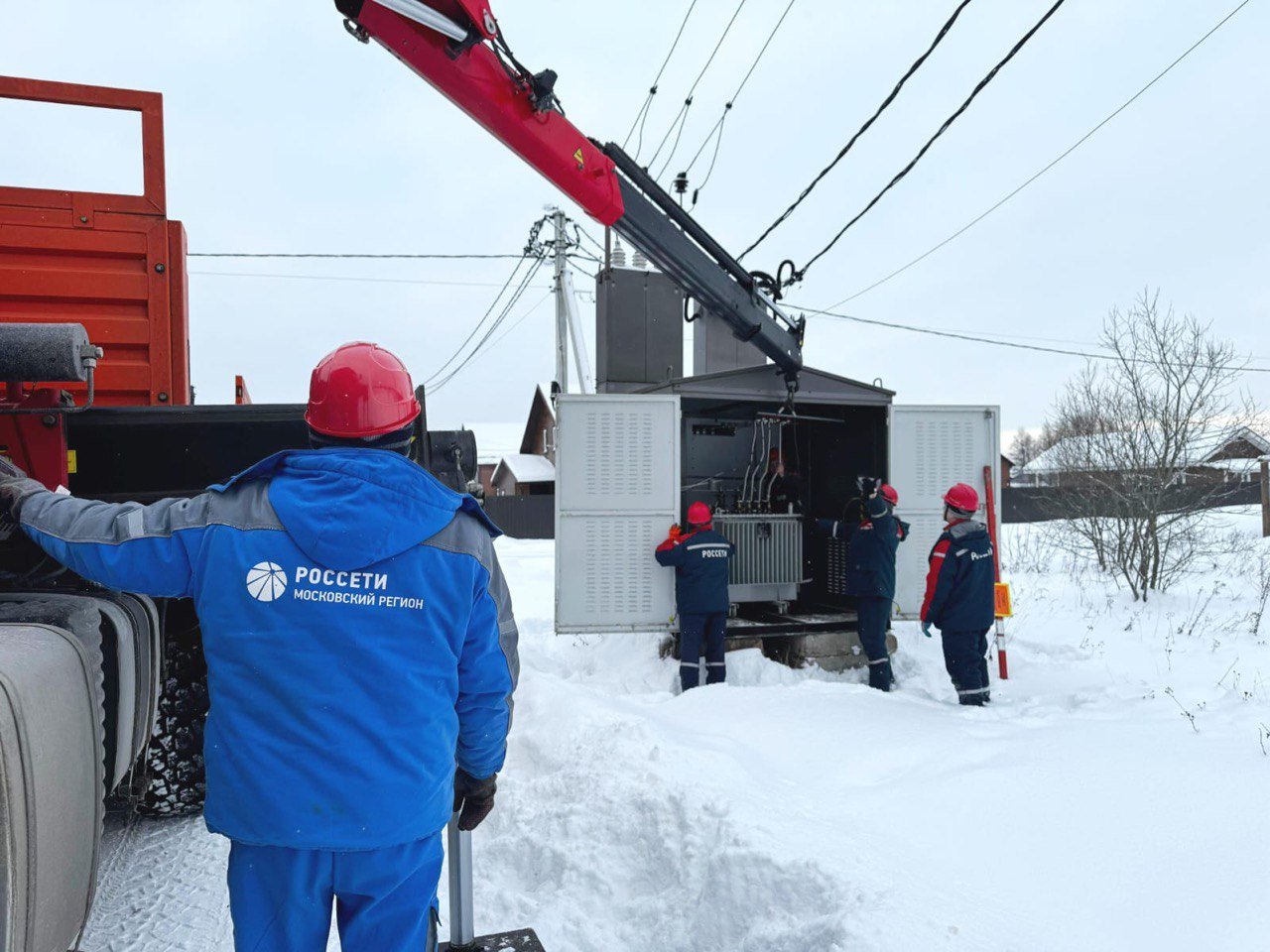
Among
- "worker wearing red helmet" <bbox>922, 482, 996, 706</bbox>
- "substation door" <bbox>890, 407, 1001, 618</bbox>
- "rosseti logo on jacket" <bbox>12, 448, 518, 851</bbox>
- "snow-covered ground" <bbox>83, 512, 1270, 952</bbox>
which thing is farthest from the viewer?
"substation door" <bbox>890, 407, 1001, 618</bbox>

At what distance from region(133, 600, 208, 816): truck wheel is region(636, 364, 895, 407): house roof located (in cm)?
476

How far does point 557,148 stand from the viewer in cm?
596

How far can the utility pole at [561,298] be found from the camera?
17.9 metres

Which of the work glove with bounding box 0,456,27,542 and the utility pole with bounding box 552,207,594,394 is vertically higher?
the utility pole with bounding box 552,207,594,394

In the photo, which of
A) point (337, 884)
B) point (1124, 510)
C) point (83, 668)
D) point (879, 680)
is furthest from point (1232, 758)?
point (1124, 510)

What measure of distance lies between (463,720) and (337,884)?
1.54 feet

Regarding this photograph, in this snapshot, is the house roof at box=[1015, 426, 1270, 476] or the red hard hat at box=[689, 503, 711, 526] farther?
the house roof at box=[1015, 426, 1270, 476]

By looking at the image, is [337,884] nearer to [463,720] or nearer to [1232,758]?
[463,720]

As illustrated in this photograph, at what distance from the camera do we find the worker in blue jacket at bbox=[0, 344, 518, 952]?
1919 millimetres

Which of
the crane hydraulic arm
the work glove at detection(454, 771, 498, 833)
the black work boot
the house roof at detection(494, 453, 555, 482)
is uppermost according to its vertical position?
the crane hydraulic arm

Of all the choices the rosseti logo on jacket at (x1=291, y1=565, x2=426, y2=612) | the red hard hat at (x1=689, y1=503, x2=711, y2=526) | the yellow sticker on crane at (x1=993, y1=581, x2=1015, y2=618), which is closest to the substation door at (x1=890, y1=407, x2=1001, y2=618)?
the yellow sticker on crane at (x1=993, y1=581, x2=1015, y2=618)

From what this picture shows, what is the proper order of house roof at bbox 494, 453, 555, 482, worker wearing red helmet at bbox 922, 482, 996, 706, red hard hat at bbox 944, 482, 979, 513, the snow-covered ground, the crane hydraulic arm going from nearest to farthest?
the snow-covered ground
the crane hydraulic arm
worker wearing red helmet at bbox 922, 482, 996, 706
red hard hat at bbox 944, 482, 979, 513
house roof at bbox 494, 453, 555, 482

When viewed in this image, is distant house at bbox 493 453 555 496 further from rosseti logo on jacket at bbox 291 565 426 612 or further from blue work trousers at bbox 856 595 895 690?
rosseti logo on jacket at bbox 291 565 426 612

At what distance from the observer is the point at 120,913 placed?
3.26m
